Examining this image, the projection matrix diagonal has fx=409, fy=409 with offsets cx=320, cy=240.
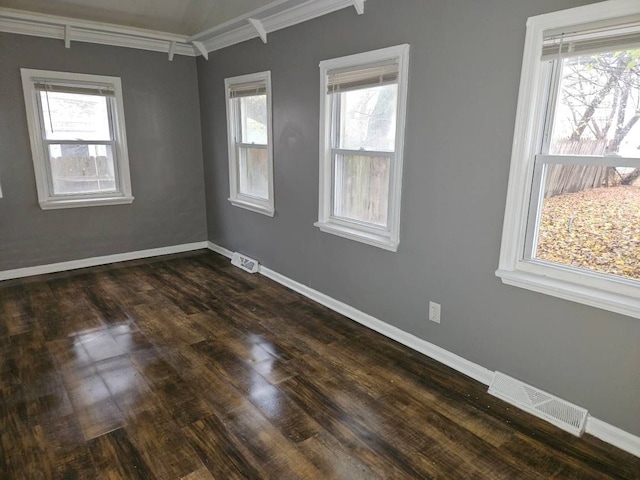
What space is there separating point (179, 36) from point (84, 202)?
2.14 meters

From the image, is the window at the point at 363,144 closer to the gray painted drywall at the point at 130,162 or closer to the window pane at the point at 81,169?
the gray painted drywall at the point at 130,162

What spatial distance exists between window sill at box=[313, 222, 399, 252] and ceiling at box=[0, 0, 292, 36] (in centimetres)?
196

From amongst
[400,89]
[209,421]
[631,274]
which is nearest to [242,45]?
[400,89]

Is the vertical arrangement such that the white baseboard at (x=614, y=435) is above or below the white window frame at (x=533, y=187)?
below

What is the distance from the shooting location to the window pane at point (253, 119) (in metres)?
4.23

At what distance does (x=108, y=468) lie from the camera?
6.09 feet

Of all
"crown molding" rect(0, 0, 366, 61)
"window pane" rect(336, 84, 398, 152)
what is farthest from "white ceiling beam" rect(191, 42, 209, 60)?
"window pane" rect(336, 84, 398, 152)

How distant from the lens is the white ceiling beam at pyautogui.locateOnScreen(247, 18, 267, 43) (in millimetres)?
3656

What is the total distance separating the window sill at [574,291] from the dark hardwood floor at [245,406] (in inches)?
27.1

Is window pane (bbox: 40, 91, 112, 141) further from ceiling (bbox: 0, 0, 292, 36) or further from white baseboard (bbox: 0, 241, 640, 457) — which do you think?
white baseboard (bbox: 0, 241, 640, 457)

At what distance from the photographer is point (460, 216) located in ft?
8.23

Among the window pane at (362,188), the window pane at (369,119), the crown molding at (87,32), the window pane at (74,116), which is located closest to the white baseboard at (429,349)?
the window pane at (362,188)

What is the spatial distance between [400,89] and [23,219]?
403 centimetres

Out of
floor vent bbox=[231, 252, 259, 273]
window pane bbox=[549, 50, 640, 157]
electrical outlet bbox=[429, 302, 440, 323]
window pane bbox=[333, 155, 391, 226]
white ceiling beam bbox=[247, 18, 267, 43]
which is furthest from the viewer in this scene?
floor vent bbox=[231, 252, 259, 273]
